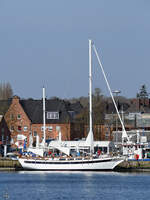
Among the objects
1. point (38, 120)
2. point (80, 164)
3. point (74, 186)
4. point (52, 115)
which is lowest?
point (74, 186)

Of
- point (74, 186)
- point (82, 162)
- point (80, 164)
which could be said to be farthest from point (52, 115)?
point (74, 186)

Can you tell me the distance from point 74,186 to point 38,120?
238ft

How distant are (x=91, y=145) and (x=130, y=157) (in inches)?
254

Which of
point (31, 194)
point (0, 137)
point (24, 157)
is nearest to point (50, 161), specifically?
point (24, 157)

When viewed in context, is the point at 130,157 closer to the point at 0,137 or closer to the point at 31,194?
the point at 31,194

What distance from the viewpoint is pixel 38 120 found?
148500mm

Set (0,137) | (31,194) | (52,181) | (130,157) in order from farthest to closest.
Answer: (0,137)
(130,157)
(52,181)
(31,194)

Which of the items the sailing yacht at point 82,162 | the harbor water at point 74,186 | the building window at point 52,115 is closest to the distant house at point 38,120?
the building window at point 52,115

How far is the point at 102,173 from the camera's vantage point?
308ft

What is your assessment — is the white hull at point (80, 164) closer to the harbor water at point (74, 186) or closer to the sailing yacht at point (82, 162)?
the sailing yacht at point (82, 162)

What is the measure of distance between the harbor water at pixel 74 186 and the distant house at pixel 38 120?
161ft

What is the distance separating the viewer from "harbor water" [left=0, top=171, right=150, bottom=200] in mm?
67938

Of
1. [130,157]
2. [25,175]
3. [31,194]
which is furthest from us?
[130,157]

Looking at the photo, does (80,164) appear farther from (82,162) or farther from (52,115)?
(52,115)
